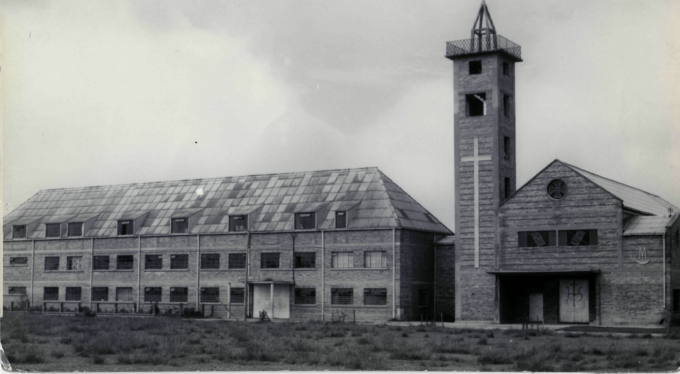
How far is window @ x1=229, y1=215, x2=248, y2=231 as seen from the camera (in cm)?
5744

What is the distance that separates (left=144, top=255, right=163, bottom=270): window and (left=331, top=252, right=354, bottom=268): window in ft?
42.9

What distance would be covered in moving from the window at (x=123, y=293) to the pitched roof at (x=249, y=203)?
402 centimetres

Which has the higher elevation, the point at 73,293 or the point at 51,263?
the point at 51,263

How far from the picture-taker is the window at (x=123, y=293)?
60.3 m

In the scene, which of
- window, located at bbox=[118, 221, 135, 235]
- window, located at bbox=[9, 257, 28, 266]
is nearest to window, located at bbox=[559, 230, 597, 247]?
window, located at bbox=[118, 221, 135, 235]

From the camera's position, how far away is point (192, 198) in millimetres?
61969

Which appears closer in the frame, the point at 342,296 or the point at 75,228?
the point at 342,296

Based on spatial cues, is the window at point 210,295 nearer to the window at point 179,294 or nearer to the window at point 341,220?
the window at point 179,294

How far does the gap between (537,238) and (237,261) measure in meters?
20.2

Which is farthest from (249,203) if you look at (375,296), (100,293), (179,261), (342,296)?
(100,293)

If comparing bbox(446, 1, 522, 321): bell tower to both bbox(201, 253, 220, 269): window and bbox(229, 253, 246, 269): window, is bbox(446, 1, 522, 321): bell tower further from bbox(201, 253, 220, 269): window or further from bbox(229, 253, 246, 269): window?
bbox(201, 253, 220, 269): window

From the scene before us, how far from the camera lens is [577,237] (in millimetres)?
45500

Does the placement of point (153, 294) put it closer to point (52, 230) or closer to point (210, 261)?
point (210, 261)

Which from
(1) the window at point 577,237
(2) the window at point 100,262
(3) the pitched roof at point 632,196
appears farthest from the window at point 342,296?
(2) the window at point 100,262
